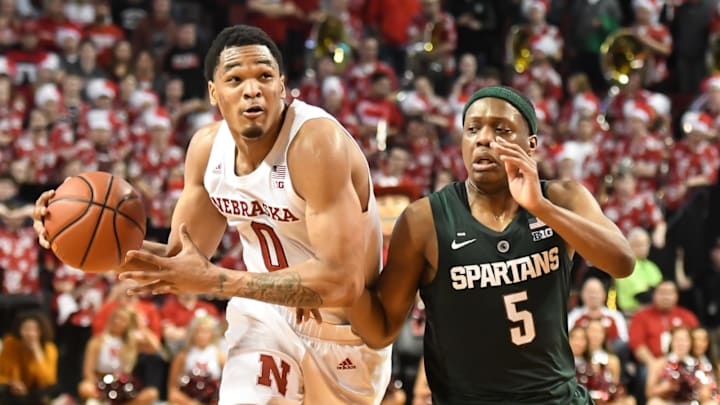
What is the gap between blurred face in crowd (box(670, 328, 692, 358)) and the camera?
9.28 m

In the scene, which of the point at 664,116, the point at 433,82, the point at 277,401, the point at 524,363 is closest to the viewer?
the point at 524,363

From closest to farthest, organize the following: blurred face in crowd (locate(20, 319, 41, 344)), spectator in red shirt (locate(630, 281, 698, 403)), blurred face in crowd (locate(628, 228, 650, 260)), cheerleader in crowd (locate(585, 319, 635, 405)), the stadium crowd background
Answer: cheerleader in crowd (locate(585, 319, 635, 405)), blurred face in crowd (locate(20, 319, 41, 344)), spectator in red shirt (locate(630, 281, 698, 403)), the stadium crowd background, blurred face in crowd (locate(628, 228, 650, 260))

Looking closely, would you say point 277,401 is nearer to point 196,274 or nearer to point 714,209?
point 196,274

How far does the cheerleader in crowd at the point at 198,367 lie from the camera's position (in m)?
8.70

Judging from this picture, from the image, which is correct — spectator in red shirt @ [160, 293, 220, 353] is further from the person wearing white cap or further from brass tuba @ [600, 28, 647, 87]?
the person wearing white cap

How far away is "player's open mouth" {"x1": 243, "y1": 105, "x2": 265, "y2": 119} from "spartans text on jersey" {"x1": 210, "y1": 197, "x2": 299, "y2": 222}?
1.25 ft

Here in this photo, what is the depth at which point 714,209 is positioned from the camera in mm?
12398

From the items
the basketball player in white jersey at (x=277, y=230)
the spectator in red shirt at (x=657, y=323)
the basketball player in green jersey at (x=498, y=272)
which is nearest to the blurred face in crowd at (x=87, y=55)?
the spectator in red shirt at (x=657, y=323)

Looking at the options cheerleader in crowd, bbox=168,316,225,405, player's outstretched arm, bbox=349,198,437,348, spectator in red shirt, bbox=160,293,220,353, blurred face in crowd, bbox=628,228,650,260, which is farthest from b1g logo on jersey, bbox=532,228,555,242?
blurred face in crowd, bbox=628,228,650,260

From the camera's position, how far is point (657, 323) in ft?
32.9

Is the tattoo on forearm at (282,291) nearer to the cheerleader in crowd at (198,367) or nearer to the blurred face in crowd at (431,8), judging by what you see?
the cheerleader in crowd at (198,367)

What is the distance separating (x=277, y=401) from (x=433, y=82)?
10969 millimetres

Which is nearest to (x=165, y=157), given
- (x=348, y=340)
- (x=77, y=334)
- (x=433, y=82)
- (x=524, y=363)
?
(x=77, y=334)

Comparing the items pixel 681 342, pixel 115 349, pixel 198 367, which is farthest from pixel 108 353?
pixel 681 342
